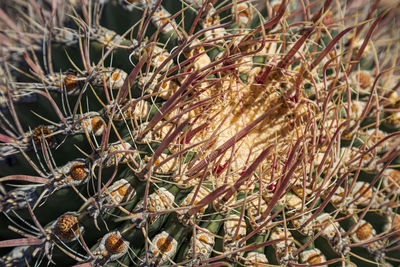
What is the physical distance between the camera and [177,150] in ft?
2.54

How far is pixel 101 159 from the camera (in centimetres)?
73

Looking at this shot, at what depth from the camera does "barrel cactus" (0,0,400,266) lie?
2.39ft

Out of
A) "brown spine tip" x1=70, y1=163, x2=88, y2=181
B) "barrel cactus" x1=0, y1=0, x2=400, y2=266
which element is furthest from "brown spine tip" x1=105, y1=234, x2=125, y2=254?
"brown spine tip" x1=70, y1=163, x2=88, y2=181

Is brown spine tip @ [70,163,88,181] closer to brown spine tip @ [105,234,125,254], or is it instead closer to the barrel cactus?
the barrel cactus

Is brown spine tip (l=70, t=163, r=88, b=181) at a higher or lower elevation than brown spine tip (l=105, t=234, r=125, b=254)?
higher

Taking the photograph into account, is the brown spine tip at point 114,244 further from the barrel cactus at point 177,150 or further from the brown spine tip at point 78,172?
the brown spine tip at point 78,172

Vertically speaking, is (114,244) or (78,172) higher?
(78,172)

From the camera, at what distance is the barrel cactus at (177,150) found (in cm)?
73

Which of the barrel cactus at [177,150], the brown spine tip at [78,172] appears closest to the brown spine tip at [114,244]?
the barrel cactus at [177,150]

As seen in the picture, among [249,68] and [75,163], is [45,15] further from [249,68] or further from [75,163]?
[249,68]

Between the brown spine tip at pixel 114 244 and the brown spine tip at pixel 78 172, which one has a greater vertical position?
the brown spine tip at pixel 78 172

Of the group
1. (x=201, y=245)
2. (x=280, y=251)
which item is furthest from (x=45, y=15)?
(x=280, y=251)

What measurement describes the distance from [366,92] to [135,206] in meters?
0.74

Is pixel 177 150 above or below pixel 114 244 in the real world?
above
